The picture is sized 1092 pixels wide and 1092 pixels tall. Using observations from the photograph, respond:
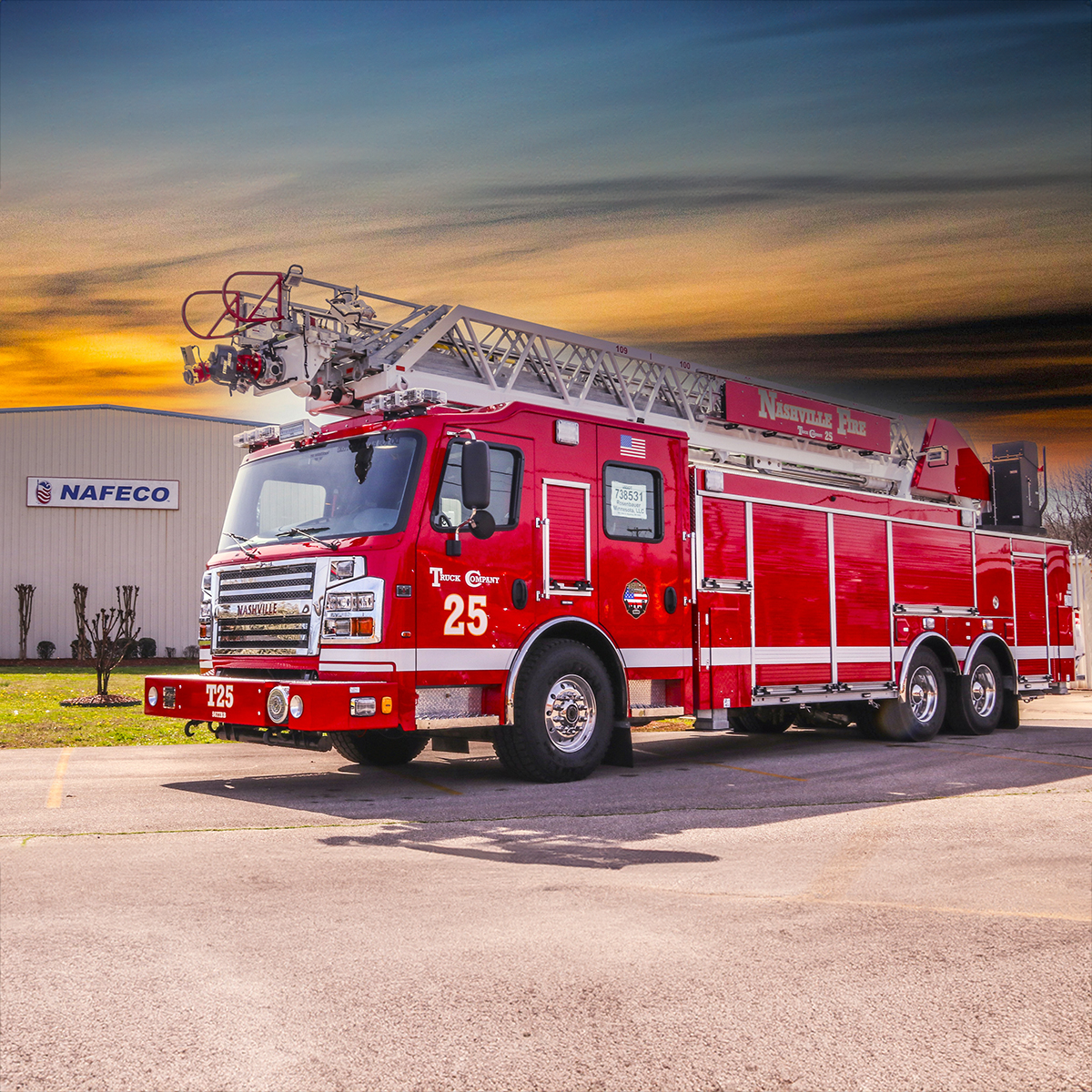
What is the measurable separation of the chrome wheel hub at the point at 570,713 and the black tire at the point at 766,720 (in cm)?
372

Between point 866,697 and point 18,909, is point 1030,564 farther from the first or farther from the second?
point 18,909

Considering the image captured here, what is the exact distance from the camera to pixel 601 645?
28.5 feet

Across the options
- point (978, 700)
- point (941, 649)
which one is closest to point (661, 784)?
point (941, 649)

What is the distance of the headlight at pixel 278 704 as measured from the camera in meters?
7.35

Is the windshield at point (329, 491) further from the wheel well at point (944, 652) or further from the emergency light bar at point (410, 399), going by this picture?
the wheel well at point (944, 652)

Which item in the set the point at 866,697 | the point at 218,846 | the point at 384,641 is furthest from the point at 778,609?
the point at 218,846

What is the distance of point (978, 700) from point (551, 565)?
678 centimetres

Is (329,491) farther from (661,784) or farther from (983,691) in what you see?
(983,691)

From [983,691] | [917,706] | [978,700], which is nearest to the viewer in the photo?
[917,706]

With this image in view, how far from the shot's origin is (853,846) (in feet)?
20.2

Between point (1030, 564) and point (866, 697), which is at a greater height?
point (1030, 564)

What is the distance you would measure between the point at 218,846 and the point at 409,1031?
116 inches

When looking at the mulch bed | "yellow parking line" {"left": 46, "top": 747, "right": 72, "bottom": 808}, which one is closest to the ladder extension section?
"yellow parking line" {"left": 46, "top": 747, "right": 72, "bottom": 808}

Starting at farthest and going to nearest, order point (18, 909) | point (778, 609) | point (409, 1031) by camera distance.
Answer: point (778, 609)
point (18, 909)
point (409, 1031)
